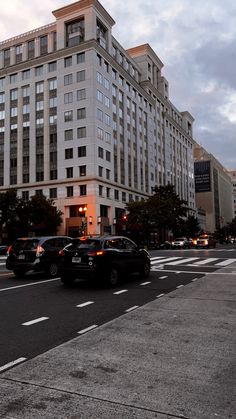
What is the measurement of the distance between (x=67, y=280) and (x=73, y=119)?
51153 mm

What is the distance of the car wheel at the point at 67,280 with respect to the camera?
37.6ft

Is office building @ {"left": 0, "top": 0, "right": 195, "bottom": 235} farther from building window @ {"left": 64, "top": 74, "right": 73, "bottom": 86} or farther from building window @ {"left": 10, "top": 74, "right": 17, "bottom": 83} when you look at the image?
building window @ {"left": 64, "top": 74, "right": 73, "bottom": 86}

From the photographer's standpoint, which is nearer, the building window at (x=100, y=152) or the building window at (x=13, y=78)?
the building window at (x=100, y=152)

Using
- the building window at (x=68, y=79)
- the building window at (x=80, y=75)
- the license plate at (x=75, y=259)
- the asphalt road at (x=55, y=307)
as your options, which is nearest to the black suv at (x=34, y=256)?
the asphalt road at (x=55, y=307)

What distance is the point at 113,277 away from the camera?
1127 cm

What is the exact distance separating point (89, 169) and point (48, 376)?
176 feet

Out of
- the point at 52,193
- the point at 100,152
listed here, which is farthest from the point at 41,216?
the point at 100,152

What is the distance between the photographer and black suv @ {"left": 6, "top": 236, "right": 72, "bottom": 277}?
44.4 feet

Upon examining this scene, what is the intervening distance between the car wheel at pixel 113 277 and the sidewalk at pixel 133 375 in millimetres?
4351

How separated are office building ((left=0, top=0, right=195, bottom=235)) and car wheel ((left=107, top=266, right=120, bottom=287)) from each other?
141ft

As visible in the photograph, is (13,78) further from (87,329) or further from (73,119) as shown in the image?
(87,329)

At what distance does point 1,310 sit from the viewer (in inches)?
312

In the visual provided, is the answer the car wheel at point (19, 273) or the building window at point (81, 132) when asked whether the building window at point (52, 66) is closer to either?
the building window at point (81, 132)

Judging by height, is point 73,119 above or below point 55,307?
above
